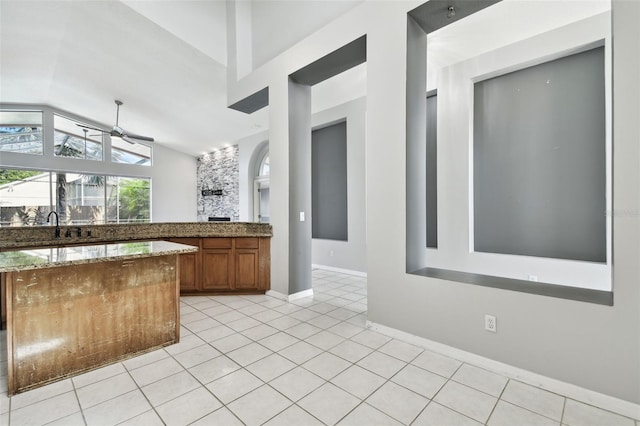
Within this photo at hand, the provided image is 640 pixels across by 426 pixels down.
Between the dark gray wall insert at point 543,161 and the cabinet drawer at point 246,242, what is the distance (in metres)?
3.19

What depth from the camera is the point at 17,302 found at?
6.17 ft

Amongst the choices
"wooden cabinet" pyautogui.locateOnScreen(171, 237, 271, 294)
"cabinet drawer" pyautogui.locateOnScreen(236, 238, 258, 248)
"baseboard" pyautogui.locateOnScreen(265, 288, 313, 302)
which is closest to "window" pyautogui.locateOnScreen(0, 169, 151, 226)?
"wooden cabinet" pyautogui.locateOnScreen(171, 237, 271, 294)

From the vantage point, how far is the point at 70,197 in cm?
814

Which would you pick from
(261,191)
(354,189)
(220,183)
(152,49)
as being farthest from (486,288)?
(220,183)

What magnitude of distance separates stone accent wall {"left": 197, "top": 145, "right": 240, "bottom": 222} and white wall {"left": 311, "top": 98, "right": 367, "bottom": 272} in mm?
4625

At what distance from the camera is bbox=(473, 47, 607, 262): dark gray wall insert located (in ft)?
10.5

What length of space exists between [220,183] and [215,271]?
6.33 m

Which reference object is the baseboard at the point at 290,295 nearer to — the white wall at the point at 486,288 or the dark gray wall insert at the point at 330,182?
the white wall at the point at 486,288

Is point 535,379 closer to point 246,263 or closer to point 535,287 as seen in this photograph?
point 535,287

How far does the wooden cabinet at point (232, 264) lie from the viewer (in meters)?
4.08

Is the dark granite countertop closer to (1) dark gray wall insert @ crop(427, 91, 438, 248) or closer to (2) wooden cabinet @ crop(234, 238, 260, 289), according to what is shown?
(2) wooden cabinet @ crop(234, 238, 260, 289)

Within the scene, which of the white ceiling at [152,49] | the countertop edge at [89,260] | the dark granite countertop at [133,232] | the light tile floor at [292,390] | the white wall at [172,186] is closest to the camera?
the light tile floor at [292,390]

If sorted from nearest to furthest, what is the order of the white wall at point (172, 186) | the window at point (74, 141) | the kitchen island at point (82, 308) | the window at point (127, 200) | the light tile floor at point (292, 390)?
1. the light tile floor at point (292, 390)
2. the kitchen island at point (82, 308)
3. the window at point (74, 141)
4. the window at point (127, 200)
5. the white wall at point (172, 186)

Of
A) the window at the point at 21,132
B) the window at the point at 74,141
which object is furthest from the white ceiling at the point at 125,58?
the window at the point at 74,141
